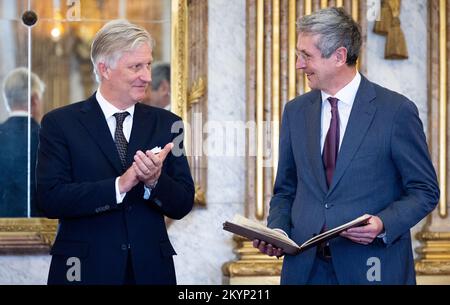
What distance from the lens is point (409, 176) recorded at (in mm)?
4113

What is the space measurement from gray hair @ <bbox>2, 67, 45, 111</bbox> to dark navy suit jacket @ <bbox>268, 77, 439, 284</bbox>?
2.83 m

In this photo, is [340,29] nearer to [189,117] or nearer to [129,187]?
[129,187]

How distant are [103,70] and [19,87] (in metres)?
2.55

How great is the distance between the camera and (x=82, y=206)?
3.98 meters

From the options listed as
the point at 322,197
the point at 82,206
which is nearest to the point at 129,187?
the point at 82,206

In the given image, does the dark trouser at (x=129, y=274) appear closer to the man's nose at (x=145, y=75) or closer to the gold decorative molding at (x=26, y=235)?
the man's nose at (x=145, y=75)

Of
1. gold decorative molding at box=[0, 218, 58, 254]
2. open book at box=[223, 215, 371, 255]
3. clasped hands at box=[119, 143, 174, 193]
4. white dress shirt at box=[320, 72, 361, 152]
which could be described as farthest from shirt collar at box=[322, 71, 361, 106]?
gold decorative molding at box=[0, 218, 58, 254]

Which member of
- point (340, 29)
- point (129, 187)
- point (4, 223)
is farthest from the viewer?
point (4, 223)

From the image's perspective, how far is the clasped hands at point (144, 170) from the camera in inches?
153

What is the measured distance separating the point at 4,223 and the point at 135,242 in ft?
9.03

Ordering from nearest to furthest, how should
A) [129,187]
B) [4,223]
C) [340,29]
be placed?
1. [129,187]
2. [340,29]
3. [4,223]

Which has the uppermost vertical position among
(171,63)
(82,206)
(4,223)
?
(171,63)
